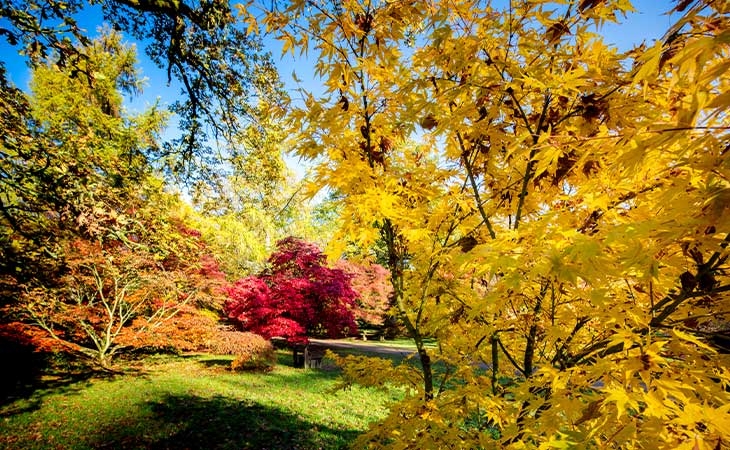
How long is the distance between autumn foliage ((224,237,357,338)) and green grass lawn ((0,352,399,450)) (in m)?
1.49

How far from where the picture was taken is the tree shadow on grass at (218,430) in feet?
15.7

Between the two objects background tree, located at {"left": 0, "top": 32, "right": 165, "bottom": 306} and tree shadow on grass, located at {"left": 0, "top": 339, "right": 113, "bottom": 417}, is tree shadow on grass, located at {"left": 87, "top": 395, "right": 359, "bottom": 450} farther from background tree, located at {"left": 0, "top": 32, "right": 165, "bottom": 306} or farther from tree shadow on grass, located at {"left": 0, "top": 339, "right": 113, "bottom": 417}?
background tree, located at {"left": 0, "top": 32, "right": 165, "bottom": 306}

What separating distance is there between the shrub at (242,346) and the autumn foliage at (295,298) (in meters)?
0.34

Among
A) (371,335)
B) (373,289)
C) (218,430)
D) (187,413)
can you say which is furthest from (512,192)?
(371,335)

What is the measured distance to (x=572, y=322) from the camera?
7.59 feet

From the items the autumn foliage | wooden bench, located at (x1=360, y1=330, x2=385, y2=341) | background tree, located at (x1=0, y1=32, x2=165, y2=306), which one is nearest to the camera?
background tree, located at (x1=0, y1=32, x2=165, y2=306)

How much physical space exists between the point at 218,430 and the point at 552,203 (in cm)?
603

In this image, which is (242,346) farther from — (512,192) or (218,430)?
(512,192)

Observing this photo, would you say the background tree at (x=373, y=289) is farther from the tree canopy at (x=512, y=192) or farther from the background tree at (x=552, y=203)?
the background tree at (x=552, y=203)

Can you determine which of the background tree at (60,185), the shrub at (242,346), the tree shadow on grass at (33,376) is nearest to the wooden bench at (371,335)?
the shrub at (242,346)

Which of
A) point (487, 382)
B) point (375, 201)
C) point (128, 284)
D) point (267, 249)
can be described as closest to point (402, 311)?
point (487, 382)

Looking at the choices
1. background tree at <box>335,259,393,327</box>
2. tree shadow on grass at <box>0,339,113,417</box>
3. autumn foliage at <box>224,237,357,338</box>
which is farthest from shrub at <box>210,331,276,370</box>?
background tree at <box>335,259,393,327</box>

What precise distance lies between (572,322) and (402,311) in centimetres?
135

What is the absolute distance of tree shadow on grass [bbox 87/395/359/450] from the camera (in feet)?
15.7
